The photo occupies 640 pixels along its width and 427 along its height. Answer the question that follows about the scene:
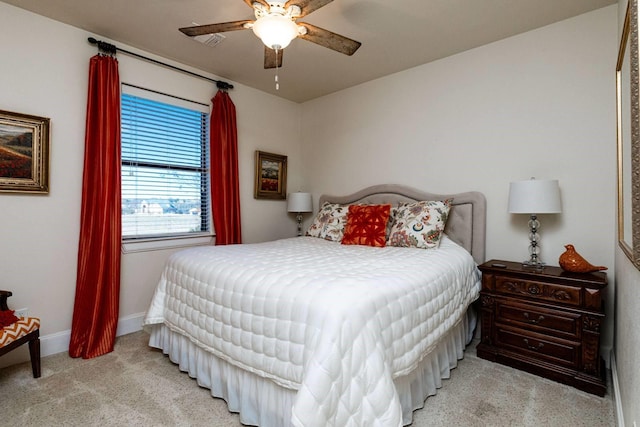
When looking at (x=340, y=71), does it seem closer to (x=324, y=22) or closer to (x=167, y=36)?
(x=324, y=22)

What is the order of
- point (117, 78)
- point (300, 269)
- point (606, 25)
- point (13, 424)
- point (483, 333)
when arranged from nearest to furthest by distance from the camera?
1. point (13, 424)
2. point (300, 269)
3. point (606, 25)
4. point (483, 333)
5. point (117, 78)

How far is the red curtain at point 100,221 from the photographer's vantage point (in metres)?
2.59

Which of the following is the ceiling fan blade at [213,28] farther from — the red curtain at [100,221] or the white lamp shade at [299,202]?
the white lamp shade at [299,202]

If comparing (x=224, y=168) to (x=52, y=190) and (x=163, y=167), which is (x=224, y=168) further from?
(x=52, y=190)

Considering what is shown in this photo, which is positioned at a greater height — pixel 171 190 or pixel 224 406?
pixel 171 190

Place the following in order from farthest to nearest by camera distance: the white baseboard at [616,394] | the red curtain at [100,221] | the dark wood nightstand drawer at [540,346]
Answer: the red curtain at [100,221] → the dark wood nightstand drawer at [540,346] → the white baseboard at [616,394]

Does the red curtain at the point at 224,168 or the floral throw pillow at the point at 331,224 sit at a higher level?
the red curtain at the point at 224,168

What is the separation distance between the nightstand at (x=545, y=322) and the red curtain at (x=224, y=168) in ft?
8.32

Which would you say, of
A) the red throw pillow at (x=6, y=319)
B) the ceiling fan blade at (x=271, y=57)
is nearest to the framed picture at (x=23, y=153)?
the red throw pillow at (x=6, y=319)

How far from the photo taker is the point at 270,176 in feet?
13.5

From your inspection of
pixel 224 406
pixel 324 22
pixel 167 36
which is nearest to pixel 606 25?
pixel 324 22

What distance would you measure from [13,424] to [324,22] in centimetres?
321

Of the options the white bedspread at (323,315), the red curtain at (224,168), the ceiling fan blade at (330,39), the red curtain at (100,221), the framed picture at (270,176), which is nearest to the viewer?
the white bedspread at (323,315)

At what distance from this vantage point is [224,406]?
1.87 metres
